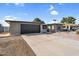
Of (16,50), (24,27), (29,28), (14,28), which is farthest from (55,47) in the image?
(29,28)

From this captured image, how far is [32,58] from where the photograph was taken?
20.9ft

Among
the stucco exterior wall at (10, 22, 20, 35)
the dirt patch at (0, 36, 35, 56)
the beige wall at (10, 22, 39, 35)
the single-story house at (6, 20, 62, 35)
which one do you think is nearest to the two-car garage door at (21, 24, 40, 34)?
the single-story house at (6, 20, 62, 35)

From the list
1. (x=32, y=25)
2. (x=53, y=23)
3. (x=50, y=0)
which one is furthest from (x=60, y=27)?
(x=50, y=0)

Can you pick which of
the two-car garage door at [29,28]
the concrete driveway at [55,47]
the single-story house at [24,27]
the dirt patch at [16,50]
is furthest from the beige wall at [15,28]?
the dirt patch at [16,50]

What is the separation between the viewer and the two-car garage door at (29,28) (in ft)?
74.7

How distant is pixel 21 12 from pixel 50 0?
1430cm

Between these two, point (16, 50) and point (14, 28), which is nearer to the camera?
point (16, 50)

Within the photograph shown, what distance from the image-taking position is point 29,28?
23828 mm

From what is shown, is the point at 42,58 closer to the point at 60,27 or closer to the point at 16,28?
the point at 16,28

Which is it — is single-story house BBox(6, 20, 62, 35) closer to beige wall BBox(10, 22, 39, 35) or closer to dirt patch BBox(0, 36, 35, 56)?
beige wall BBox(10, 22, 39, 35)

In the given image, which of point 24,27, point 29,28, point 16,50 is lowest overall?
point 16,50

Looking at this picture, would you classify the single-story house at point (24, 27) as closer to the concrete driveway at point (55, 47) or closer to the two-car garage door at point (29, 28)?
the two-car garage door at point (29, 28)

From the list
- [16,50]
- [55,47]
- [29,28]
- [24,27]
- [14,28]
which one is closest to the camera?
[16,50]

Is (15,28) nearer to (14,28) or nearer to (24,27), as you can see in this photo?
(14,28)
